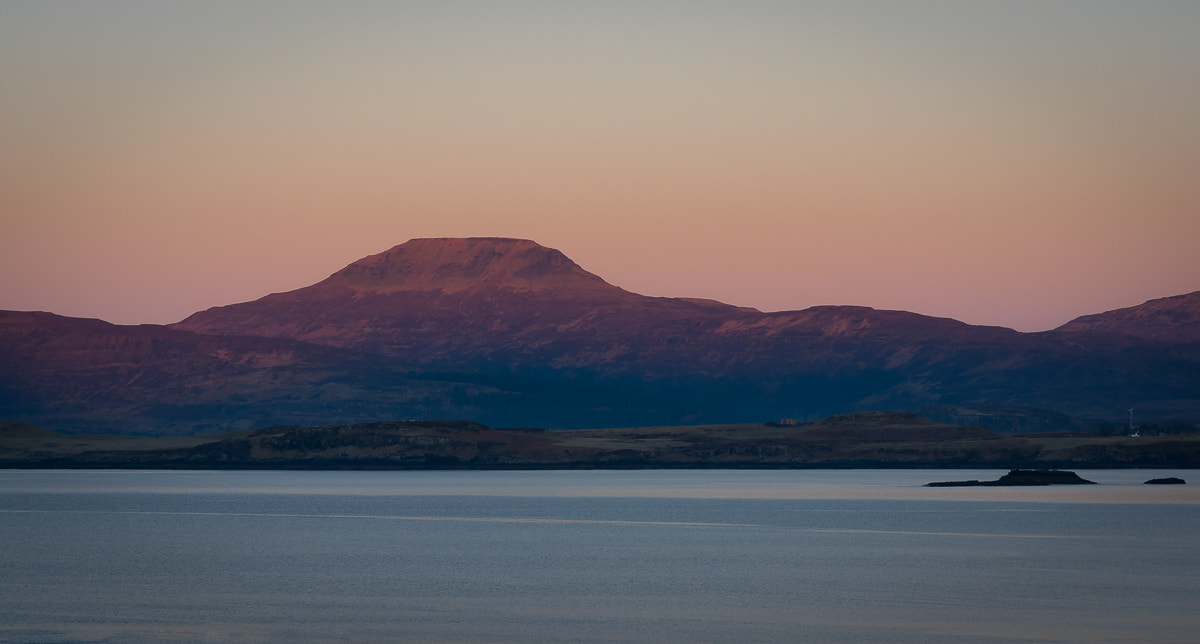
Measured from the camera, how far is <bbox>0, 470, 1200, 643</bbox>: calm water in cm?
4281

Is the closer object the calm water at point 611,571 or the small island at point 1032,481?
the calm water at point 611,571

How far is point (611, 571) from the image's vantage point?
60.4 meters

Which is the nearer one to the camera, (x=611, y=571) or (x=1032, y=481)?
(x=611, y=571)

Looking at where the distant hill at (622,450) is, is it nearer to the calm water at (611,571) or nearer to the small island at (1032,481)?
the small island at (1032,481)

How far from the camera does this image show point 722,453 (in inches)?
7534

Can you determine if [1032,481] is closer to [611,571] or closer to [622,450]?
[622,450]

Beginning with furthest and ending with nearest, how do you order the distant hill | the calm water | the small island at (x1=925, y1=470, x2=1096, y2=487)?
the distant hill, the small island at (x1=925, y1=470, x2=1096, y2=487), the calm water

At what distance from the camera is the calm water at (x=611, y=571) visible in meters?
42.8

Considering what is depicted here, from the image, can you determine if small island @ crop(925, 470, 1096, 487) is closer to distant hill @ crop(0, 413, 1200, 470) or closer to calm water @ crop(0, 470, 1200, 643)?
calm water @ crop(0, 470, 1200, 643)

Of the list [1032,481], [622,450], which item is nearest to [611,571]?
[1032,481]

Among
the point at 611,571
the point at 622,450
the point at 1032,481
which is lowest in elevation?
the point at 611,571

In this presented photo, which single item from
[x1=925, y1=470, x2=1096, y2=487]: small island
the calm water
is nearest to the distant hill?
[x1=925, y1=470, x2=1096, y2=487]: small island

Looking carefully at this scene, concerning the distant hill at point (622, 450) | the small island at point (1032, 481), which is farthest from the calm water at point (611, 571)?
the distant hill at point (622, 450)

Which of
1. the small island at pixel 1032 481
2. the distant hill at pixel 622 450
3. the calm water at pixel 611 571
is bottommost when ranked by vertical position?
the calm water at pixel 611 571
